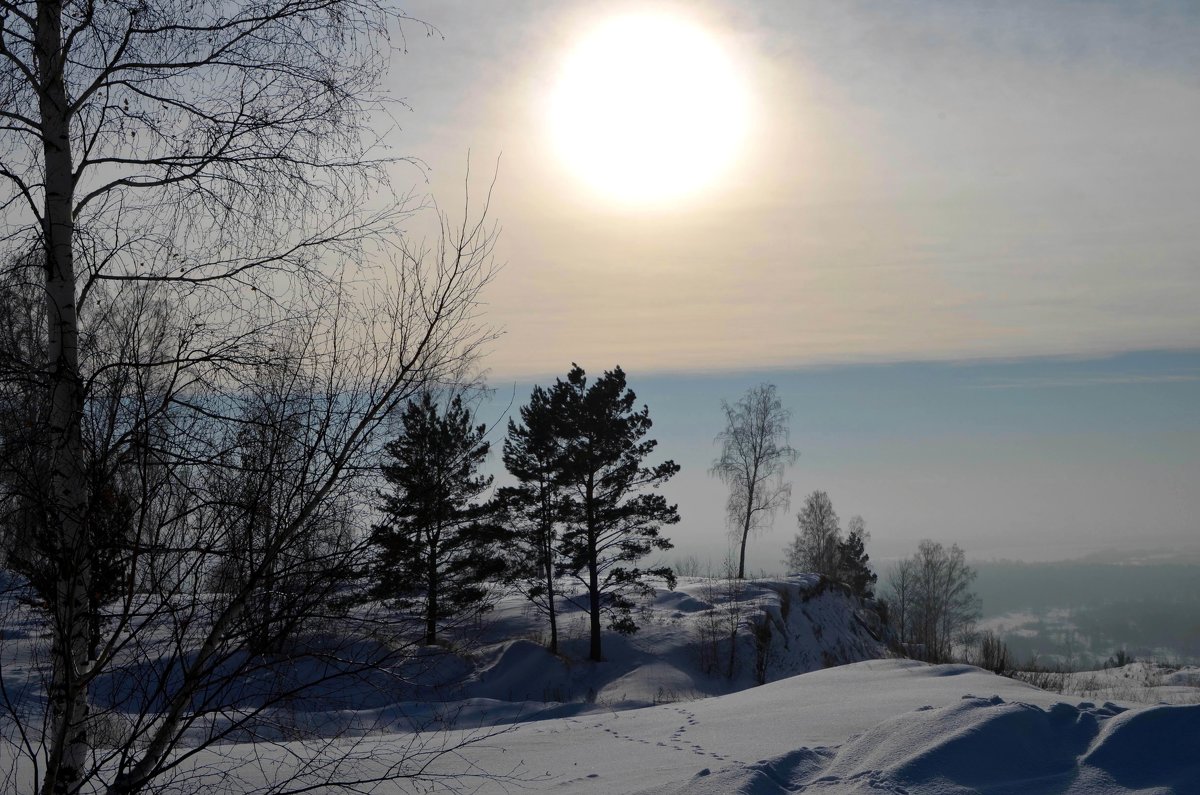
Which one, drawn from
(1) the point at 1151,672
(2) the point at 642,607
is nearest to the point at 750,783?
(1) the point at 1151,672

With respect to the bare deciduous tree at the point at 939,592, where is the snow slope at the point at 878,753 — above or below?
above

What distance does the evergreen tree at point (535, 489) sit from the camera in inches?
1024

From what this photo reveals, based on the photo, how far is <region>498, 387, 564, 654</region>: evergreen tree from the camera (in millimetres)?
26016

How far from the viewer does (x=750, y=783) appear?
5320 millimetres

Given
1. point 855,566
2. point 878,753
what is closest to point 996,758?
point 878,753

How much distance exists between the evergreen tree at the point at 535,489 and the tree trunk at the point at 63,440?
21881 millimetres

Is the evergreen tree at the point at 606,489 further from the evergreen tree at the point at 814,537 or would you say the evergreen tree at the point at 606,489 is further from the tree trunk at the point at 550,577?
the evergreen tree at the point at 814,537

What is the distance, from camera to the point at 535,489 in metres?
26.7

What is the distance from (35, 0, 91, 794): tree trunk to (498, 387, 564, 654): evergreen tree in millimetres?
21881

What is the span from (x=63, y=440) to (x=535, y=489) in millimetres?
23463

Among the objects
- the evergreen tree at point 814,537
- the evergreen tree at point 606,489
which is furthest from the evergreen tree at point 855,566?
the evergreen tree at point 606,489

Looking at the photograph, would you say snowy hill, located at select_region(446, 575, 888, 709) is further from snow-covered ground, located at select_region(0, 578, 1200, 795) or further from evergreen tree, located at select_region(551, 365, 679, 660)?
snow-covered ground, located at select_region(0, 578, 1200, 795)

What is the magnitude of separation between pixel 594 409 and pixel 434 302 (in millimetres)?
23271

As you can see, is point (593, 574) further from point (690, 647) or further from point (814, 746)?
point (814, 746)
